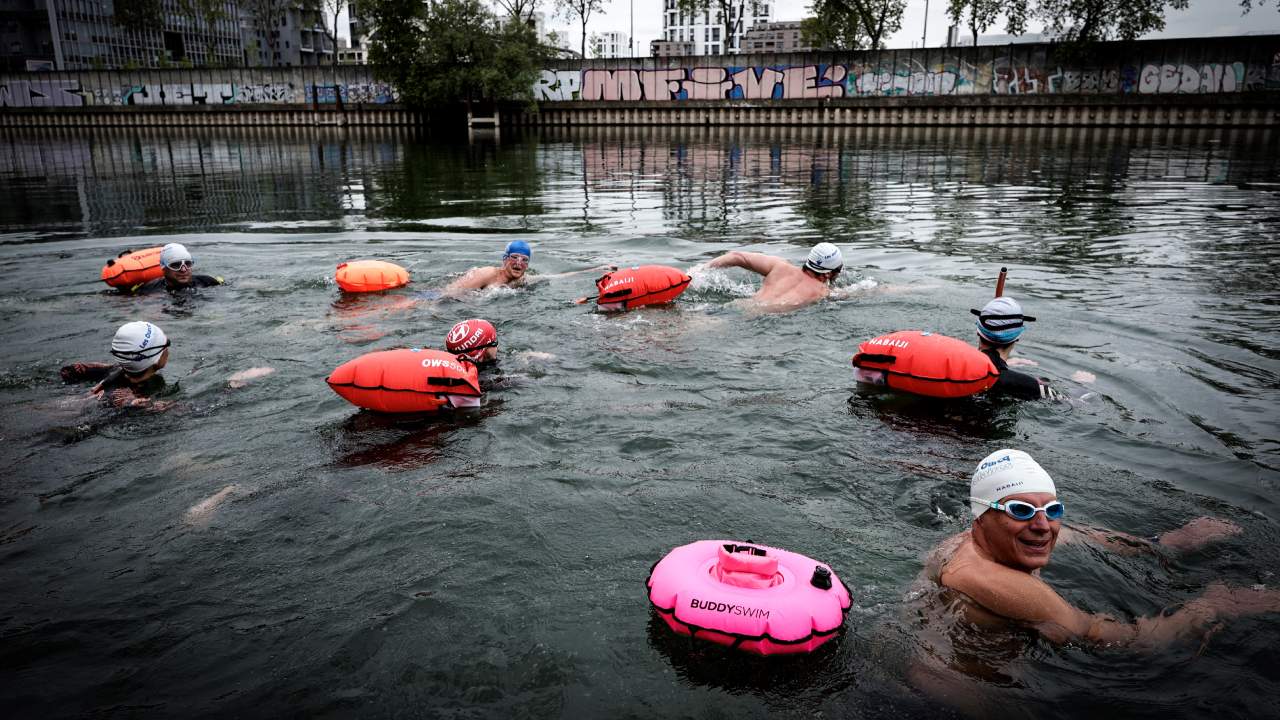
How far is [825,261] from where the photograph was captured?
1088cm

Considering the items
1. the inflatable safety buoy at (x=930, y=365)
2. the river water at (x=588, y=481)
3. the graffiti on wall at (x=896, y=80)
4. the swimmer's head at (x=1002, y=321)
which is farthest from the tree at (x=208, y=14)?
the swimmer's head at (x=1002, y=321)

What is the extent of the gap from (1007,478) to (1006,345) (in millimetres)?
3953

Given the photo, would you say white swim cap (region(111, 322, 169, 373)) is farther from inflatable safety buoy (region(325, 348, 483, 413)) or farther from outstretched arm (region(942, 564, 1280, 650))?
outstretched arm (region(942, 564, 1280, 650))

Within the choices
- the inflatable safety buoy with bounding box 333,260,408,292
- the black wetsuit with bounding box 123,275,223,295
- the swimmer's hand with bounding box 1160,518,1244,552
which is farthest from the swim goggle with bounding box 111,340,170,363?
the swimmer's hand with bounding box 1160,518,1244,552

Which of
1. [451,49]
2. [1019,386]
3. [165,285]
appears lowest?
[1019,386]

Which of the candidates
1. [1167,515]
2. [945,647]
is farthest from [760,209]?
[945,647]

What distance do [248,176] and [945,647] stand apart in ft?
104

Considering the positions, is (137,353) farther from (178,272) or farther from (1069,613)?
(1069,613)

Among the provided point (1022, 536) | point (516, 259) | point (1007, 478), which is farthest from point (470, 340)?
point (1022, 536)

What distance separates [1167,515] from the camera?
5.66 metres

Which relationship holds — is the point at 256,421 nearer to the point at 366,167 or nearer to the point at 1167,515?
the point at 1167,515

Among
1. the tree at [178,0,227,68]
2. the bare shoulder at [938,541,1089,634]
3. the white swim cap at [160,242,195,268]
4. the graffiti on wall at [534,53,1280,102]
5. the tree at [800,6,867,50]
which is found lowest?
the bare shoulder at [938,541,1089,634]

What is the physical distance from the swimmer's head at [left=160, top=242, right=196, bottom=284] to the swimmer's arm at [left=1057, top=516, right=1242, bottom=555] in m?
11.9

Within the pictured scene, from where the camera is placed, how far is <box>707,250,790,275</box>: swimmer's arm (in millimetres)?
11398
